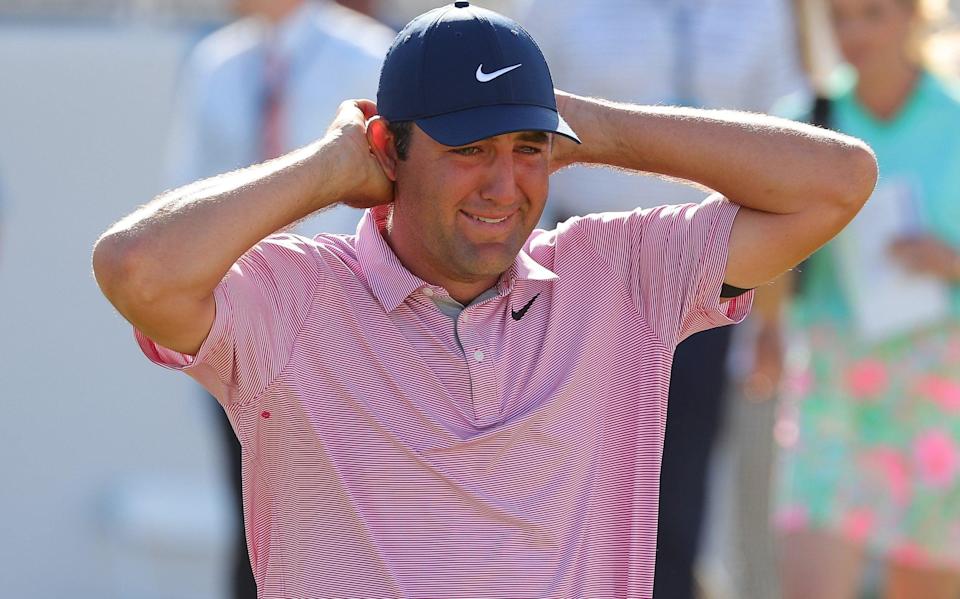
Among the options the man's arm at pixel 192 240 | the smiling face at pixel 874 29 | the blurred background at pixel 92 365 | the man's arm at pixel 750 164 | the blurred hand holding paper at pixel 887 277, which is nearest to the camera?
the man's arm at pixel 192 240

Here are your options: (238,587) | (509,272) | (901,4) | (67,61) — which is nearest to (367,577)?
(509,272)

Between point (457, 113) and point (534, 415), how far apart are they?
1.77 feet

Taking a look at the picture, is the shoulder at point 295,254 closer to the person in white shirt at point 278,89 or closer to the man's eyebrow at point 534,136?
the man's eyebrow at point 534,136

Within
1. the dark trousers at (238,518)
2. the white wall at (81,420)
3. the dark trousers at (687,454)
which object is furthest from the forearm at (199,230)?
the white wall at (81,420)

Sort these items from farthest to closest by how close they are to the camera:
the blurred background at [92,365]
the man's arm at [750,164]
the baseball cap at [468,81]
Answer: the blurred background at [92,365] → the man's arm at [750,164] → the baseball cap at [468,81]

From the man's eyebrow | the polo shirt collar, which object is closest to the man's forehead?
the man's eyebrow

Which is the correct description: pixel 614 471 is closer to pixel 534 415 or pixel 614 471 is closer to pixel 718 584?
pixel 534 415

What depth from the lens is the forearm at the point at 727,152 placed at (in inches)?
137

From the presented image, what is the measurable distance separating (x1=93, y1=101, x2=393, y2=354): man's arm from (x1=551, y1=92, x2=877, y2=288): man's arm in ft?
1.70

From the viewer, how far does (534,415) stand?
10.7 feet

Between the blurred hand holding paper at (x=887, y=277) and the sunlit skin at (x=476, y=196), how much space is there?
2.33m

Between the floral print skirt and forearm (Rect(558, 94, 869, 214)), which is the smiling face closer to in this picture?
the floral print skirt

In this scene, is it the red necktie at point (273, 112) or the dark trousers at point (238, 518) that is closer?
the dark trousers at point (238, 518)

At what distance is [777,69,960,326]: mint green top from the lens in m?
5.52
